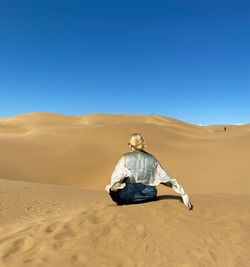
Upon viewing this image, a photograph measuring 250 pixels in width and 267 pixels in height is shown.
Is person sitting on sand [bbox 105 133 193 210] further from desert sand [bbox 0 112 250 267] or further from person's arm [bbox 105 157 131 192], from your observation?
desert sand [bbox 0 112 250 267]

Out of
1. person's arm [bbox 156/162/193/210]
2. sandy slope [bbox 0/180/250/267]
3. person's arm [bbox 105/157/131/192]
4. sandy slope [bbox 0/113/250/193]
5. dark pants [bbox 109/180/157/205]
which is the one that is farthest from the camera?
sandy slope [bbox 0/113/250/193]

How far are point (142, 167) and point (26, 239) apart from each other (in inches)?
99.7

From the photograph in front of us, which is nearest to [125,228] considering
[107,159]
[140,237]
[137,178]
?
[140,237]

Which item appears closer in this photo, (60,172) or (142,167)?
(142,167)

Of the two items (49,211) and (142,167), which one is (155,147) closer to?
(49,211)

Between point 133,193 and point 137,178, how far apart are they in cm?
37

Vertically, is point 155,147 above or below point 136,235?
above

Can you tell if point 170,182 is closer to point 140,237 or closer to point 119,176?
point 119,176

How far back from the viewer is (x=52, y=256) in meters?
4.93

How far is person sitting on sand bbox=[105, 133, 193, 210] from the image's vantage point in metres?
6.86

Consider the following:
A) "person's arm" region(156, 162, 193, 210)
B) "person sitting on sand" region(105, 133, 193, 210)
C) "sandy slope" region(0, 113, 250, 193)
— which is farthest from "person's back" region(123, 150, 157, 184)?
"sandy slope" region(0, 113, 250, 193)

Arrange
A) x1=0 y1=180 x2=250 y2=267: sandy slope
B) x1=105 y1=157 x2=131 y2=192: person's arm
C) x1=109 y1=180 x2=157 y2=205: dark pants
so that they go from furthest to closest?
x1=109 y1=180 x2=157 y2=205: dark pants < x1=105 y1=157 x2=131 y2=192: person's arm < x1=0 y1=180 x2=250 y2=267: sandy slope

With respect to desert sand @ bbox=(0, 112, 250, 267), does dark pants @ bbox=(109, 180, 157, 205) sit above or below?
above

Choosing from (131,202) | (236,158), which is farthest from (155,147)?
(131,202)
